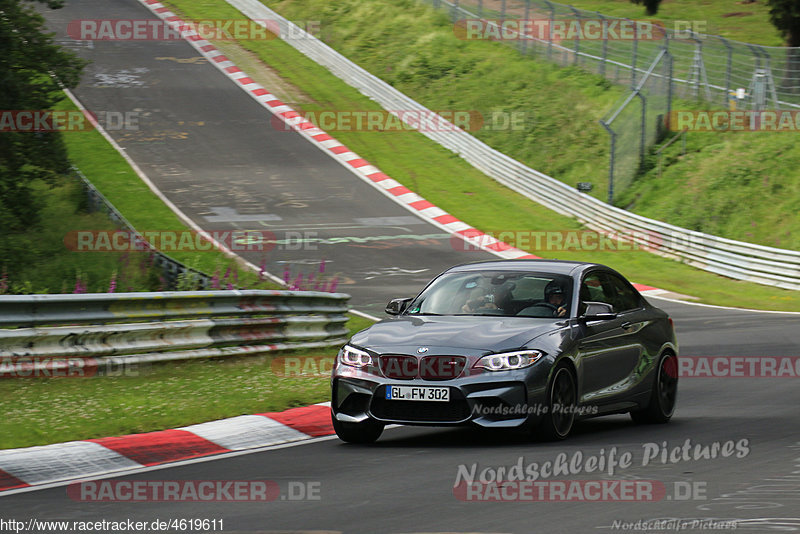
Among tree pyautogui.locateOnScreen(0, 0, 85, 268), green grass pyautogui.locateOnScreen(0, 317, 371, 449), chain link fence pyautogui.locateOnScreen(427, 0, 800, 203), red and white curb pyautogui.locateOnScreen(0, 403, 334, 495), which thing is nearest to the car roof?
red and white curb pyautogui.locateOnScreen(0, 403, 334, 495)

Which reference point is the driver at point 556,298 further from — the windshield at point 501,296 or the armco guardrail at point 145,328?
the armco guardrail at point 145,328

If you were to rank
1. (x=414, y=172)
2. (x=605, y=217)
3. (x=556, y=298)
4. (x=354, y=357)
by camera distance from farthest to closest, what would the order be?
(x=414, y=172) → (x=605, y=217) → (x=556, y=298) → (x=354, y=357)

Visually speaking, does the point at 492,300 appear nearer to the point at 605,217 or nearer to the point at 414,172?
the point at 605,217

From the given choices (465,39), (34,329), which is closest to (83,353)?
(34,329)

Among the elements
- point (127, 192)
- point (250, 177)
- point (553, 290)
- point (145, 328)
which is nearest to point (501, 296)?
point (553, 290)

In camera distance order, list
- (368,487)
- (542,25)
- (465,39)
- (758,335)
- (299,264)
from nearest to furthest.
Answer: (368,487) → (758,335) → (299,264) → (542,25) → (465,39)

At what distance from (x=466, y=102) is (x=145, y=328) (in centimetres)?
2752

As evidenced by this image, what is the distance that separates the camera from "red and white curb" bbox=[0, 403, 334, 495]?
7.71m

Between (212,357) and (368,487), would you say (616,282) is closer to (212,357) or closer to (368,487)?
(368,487)

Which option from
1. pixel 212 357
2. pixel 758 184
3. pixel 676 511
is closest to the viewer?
pixel 676 511

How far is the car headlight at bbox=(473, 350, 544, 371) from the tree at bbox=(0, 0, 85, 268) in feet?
45.7

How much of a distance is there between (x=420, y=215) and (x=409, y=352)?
806 inches

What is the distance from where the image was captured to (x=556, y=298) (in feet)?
30.6

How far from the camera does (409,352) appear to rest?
8445 millimetres
